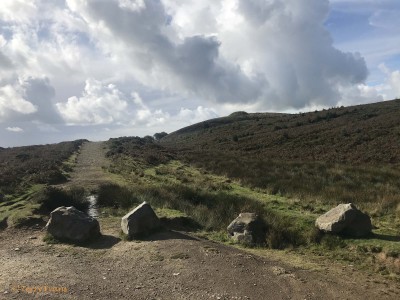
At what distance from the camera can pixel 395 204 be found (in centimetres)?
1736

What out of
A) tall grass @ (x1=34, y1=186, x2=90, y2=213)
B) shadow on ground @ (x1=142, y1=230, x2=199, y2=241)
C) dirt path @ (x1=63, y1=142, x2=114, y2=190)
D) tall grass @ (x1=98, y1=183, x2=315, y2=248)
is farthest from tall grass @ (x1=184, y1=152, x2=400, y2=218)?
tall grass @ (x1=34, y1=186, x2=90, y2=213)

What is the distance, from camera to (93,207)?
19250mm

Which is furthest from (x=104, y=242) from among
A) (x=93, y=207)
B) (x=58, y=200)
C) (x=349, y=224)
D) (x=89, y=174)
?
(x=89, y=174)

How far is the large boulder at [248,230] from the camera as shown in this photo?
1334 centimetres

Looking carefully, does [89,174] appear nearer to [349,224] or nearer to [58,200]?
[58,200]

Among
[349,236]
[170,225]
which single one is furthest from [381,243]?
[170,225]

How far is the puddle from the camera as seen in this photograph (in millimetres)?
17859

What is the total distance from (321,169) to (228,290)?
23522mm

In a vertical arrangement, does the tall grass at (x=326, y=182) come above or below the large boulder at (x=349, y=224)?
above

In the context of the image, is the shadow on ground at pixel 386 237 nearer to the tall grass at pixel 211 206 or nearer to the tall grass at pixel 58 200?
the tall grass at pixel 211 206

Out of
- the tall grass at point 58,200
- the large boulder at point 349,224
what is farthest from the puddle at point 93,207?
the large boulder at point 349,224

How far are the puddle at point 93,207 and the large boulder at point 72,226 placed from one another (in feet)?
11.2

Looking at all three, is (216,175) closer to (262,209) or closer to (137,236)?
(262,209)

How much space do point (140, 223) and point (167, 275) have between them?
3.55 metres
